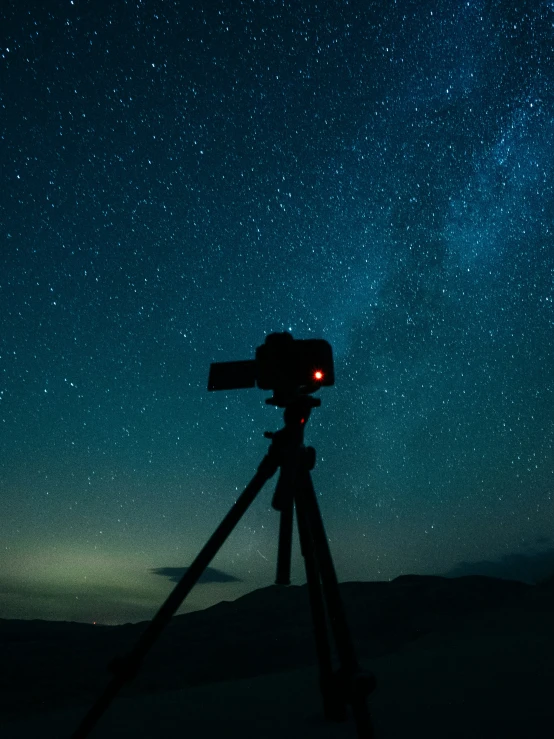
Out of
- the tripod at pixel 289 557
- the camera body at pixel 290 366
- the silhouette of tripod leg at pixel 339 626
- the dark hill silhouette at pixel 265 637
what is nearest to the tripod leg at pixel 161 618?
the tripod at pixel 289 557

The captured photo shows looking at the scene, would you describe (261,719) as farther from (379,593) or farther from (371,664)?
(379,593)

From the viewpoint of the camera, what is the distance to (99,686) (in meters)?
18.1

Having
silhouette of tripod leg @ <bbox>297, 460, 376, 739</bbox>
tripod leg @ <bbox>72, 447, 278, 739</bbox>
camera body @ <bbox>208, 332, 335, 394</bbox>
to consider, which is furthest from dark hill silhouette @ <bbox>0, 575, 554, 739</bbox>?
camera body @ <bbox>208, 332, 335, 394</bbox>

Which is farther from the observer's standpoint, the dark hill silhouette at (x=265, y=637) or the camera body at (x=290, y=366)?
the dark hill silhouette at (x=265, y=637)

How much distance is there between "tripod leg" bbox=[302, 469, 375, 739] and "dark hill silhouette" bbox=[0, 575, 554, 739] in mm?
5259

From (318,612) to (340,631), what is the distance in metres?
0.41

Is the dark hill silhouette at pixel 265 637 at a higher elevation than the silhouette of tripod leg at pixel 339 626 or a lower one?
higher

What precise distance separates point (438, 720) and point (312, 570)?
2372mm

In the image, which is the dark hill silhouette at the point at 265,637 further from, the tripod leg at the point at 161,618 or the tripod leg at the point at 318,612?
the tripod leg at the point at 161,618

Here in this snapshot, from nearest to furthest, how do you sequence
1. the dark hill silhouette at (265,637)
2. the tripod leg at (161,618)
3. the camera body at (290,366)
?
the tripod leg at (161,618)
the camera body at (290,366)
the dark hill silhouette at (265,637)

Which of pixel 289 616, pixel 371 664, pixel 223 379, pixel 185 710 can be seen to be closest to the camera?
pixel 223 379

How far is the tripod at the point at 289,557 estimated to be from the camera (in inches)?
112

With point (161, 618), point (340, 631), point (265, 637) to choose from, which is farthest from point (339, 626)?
point (265, 637)

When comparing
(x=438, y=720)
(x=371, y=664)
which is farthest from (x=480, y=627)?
(x=438, y=720)
